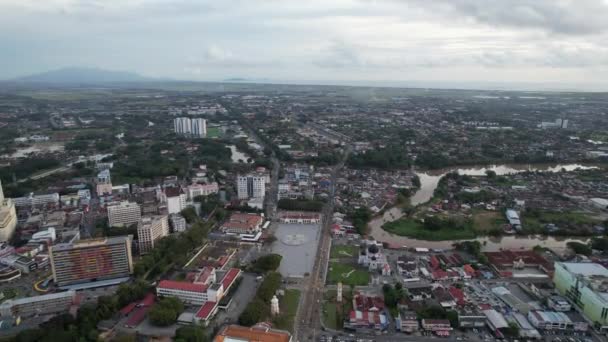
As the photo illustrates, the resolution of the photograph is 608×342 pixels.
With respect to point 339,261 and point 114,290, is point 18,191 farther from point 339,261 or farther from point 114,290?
point 339,261

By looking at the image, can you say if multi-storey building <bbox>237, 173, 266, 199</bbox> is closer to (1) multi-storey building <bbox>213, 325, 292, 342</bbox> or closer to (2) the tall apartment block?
(2) the tall apartment block

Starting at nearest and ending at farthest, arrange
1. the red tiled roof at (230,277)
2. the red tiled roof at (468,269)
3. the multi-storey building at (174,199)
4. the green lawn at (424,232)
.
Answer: the red tiled roof at (230,277) < the red tiled roof at (468,269) < the green lawn at (424,232) < the multi-storey building at (174,199)

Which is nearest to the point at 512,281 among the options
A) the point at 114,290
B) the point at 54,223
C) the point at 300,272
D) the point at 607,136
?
the point at 300,272

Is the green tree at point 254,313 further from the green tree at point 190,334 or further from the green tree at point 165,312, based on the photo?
the green tree at point 165,312

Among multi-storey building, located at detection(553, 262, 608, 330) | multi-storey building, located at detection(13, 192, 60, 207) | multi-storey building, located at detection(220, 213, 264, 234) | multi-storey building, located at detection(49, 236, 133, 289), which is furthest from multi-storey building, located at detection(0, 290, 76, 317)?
multi-storey building, located at detection(553, 262, 608, 330)

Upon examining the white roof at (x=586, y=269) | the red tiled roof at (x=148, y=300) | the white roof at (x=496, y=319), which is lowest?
the red tiled roof at (x=148, y=300)

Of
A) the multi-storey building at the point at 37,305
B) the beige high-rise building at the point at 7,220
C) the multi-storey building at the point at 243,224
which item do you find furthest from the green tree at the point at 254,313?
the beige high-rise building at the point at 7,220

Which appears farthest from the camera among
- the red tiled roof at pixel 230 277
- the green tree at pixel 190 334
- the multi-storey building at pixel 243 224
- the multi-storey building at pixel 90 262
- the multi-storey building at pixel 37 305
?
the multi-storey building at pixel 243 224

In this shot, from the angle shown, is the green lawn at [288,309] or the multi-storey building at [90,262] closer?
the green lawn at [288,309]
